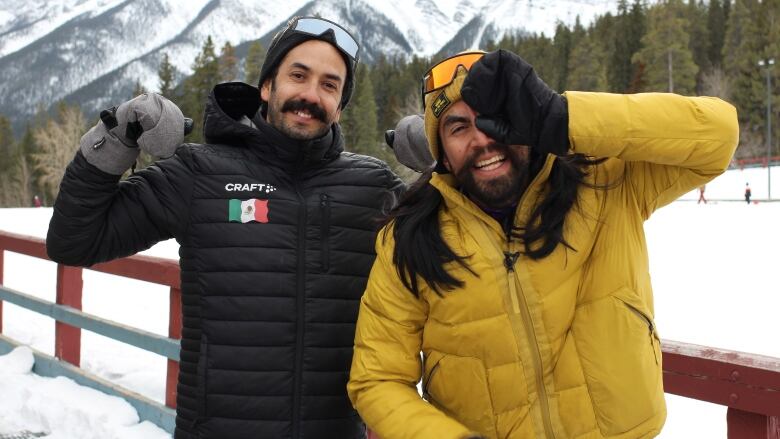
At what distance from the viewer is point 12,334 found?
578 centimetres

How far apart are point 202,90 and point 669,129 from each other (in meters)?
62.1

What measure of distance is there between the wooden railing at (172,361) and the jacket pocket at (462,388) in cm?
60

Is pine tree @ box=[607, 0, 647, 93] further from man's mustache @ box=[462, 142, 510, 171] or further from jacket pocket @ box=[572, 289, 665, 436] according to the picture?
jacket pocket @ box=[572, 289, 665, 436]

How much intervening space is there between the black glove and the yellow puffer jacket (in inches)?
1.7

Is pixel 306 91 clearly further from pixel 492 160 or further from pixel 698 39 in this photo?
pixel 698 39

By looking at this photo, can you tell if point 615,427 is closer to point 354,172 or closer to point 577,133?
point 577,133

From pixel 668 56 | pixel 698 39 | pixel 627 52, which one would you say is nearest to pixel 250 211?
pixel 668 56

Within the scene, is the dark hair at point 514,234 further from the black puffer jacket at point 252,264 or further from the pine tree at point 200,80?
the pine tree at point 200,80

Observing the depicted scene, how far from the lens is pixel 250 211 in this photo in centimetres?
223

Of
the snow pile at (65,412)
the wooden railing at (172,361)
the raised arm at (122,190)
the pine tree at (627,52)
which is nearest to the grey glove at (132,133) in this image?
the raised arm at (122,190)

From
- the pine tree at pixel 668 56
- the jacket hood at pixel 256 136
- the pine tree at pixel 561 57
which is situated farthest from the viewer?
the pine tree at pixel 561 57

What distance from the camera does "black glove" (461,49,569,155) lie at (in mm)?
1667

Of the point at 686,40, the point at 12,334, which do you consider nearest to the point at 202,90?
the point at 686,40

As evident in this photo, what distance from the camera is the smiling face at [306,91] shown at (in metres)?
2.27
